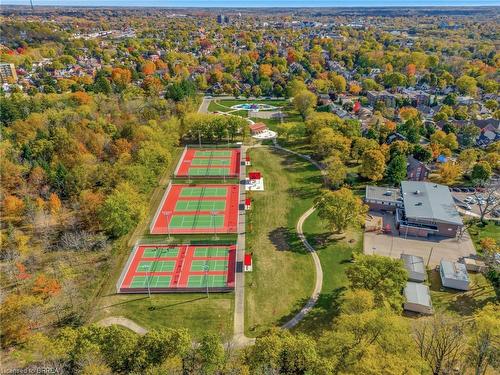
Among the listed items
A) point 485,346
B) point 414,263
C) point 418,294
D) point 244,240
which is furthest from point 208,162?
point 485,346

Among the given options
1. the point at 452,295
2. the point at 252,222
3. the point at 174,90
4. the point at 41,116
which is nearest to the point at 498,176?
the point at 452,295

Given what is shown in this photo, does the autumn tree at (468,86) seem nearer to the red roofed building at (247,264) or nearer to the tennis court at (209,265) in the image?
the red roofed building at (247,264)

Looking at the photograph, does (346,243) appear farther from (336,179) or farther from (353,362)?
(353,362)

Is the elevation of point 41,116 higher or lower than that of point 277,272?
higher

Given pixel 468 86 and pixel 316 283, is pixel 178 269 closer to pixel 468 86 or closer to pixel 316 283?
pixel 316 283

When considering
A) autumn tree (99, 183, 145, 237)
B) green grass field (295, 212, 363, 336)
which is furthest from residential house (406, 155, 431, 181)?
autumn tree (99, 183, 145, 237)
